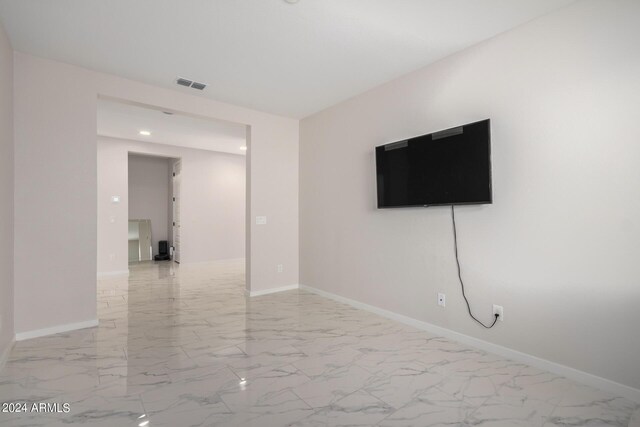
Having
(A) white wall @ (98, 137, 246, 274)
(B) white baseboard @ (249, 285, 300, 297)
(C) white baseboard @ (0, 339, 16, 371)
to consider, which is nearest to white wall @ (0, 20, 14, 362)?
(C) white baseboard @ (0, 339, 16, 371)

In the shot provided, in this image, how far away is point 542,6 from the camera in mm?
2279

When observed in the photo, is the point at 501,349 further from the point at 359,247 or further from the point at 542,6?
the point at 542,6

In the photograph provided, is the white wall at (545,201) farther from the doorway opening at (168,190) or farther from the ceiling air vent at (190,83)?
the doorway opening at (168,190)

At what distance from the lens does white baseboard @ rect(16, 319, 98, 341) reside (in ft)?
9.55

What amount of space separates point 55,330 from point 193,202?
4.51 m

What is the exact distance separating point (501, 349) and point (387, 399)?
125cm

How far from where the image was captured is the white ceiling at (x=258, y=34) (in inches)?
90.7

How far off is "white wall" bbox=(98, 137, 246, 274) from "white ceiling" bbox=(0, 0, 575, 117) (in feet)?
11.2

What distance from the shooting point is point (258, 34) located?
8.68 ft

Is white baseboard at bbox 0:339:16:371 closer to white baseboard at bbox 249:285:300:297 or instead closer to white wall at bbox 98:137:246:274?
white baseboard at bbox 249:285:300:297

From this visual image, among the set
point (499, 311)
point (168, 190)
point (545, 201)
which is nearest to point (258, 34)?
point (545, 201)

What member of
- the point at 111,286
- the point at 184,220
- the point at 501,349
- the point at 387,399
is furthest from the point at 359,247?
the point at 184,220

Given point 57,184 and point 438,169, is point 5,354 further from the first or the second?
point 438,169

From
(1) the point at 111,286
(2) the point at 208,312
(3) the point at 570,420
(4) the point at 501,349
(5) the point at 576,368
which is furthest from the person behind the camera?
(1) the point at 111,286
